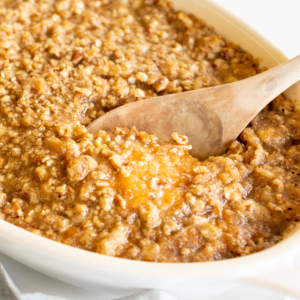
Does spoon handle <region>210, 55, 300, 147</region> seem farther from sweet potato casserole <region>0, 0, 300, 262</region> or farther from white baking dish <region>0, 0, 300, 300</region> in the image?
white baking dish <region>0, 0, 300, 300</region>

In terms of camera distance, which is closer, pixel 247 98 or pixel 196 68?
pixel 247 98

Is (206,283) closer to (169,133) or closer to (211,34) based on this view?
(169,133)

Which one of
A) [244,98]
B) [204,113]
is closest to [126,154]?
[204,113]

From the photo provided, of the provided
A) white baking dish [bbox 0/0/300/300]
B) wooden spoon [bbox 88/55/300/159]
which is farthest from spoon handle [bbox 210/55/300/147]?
white baking dish [bbox 0/0/300/300]

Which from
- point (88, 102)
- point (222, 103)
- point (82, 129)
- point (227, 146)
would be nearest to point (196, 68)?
point (222, 103)

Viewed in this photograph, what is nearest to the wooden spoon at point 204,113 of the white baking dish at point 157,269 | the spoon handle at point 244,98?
the spoon handle at point 244,98

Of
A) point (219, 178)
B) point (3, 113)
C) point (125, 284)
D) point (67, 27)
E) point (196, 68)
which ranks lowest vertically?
point (3, 113)
